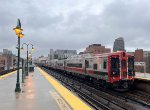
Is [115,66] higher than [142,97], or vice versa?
[115,66]

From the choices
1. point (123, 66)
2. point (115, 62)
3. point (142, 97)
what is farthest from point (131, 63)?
point (142, 97)

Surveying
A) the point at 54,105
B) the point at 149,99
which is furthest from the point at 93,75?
the point at 54,105

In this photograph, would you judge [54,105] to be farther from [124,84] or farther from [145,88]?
[145,88]

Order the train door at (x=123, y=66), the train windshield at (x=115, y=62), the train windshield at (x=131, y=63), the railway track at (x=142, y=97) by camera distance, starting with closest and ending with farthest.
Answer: the railway track at (x=142, y=97), the train windshield at (x=115, y=62), the train door at (x=123, y=66), the train windshield at (x=131, y=63)

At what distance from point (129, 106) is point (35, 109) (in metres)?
7.44

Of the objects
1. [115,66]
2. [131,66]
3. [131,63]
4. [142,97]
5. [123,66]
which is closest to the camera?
[142,97]

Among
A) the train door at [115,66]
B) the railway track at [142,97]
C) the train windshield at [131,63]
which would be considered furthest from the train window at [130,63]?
the railway track at [142,97]

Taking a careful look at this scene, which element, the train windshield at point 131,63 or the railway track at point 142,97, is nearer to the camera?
the railway track at point 142,97

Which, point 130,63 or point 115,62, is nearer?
point 115,62

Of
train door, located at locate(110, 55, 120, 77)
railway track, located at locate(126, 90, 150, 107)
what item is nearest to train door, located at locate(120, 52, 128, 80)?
train door, located at locate(110, 55, 120, 77)

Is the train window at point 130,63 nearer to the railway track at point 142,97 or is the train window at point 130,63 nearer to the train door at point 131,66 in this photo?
the train door at point 131,66

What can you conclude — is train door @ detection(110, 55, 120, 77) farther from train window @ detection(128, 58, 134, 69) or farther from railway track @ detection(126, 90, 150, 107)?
railway track @ detection(126, 90, 150, 107)

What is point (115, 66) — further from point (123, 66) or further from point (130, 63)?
point (130, 63)

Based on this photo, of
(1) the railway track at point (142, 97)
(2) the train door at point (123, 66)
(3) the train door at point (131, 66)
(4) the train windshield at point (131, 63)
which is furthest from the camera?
(4) the train windshield at point (131, 63)
